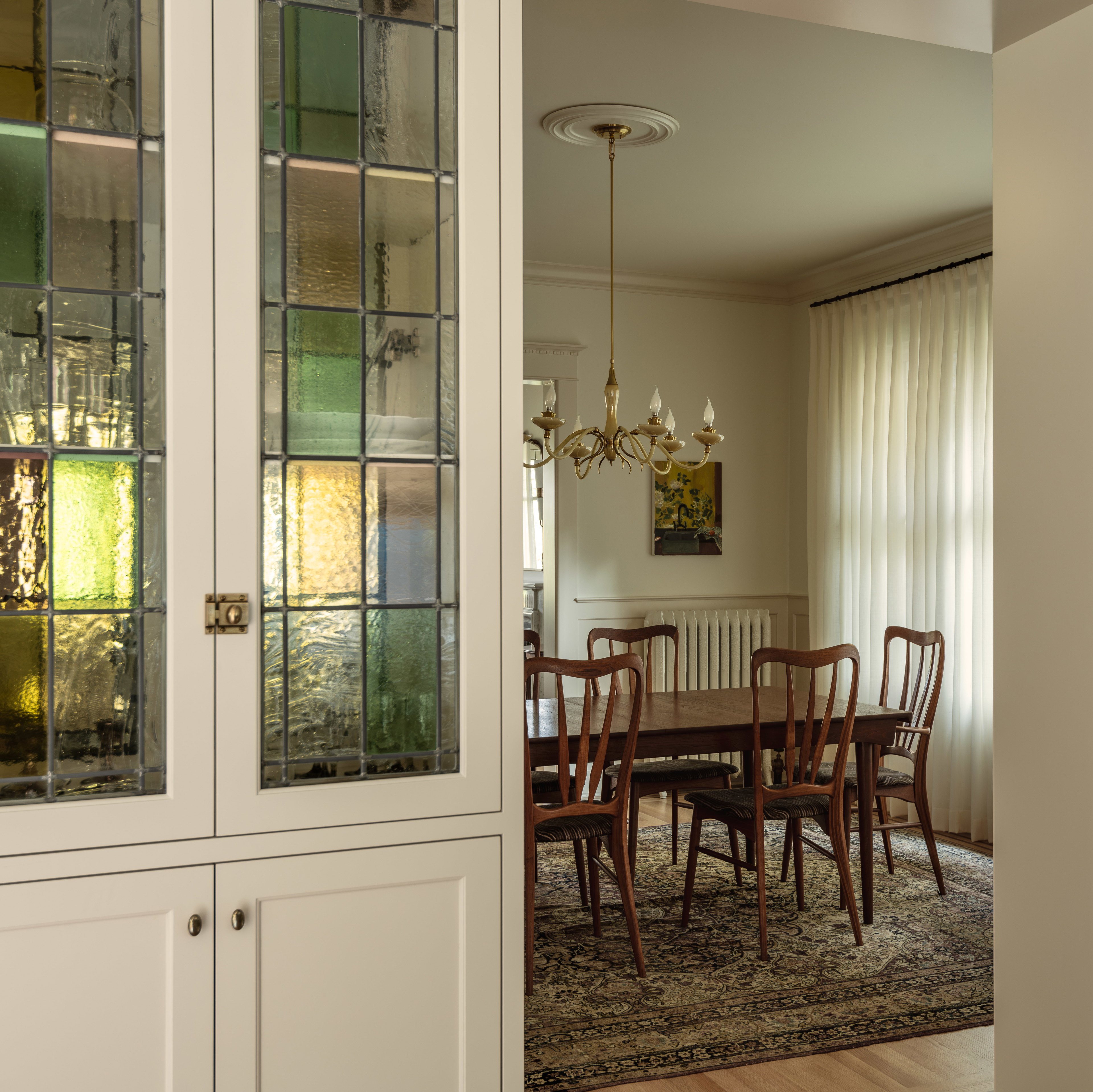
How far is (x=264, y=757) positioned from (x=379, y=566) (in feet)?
1.15

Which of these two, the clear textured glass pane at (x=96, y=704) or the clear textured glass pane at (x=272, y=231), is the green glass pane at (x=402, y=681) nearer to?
the clear textured glass pane at (x=96, y=704)

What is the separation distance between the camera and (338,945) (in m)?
1.63

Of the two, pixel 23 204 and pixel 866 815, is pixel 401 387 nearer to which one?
pixel 23 204

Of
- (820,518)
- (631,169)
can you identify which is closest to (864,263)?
(820,518)

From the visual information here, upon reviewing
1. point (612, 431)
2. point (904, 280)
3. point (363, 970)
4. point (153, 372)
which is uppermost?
point (904, 280)

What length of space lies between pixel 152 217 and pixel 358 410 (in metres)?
0.42

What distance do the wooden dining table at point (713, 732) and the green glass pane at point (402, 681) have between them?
169cm

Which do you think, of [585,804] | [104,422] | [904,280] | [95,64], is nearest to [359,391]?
[104,422]

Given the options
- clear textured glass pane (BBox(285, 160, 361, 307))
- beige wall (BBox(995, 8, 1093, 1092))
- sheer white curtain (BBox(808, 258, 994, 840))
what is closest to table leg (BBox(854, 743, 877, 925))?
sheer white curtain (BBox(808, 258, 994, 840))

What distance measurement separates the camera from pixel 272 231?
63.5 inches

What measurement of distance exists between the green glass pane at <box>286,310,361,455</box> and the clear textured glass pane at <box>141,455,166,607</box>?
0.68 feet

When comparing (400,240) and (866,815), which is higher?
(400,240)

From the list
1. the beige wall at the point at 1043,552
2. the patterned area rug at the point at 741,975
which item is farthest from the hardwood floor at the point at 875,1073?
the beige wall at the point at 1043,552

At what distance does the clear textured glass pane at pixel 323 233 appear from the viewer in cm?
163
